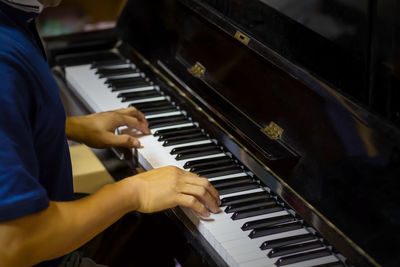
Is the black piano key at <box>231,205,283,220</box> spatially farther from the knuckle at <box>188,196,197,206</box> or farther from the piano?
the knuckle at <box>188,196,197,206</box>

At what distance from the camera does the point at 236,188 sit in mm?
1516

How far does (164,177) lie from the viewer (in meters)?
1.39

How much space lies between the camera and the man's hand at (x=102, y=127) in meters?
1.77

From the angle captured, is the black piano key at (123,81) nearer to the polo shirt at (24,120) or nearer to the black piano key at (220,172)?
the black piano key at (220,172)

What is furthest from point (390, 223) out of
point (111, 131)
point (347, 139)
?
point (111, 131)

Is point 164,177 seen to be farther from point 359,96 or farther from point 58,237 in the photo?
point 359,96

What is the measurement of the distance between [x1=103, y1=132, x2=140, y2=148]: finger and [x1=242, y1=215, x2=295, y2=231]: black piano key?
0.51m

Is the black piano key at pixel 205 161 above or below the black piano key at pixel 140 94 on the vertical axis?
above

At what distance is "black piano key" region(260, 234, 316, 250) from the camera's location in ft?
4.30

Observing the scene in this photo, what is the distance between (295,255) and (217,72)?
0.76 meters

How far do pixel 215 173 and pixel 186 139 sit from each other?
0.71 feet

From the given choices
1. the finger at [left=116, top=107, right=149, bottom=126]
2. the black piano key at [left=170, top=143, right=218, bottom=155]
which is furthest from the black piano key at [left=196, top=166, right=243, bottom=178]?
the finger at [left=116, top=107, right=149, bottom=126]

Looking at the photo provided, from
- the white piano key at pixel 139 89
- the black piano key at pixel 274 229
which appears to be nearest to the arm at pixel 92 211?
the black piano key at pixel 274 229

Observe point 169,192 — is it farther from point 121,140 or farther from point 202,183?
point 121,140
